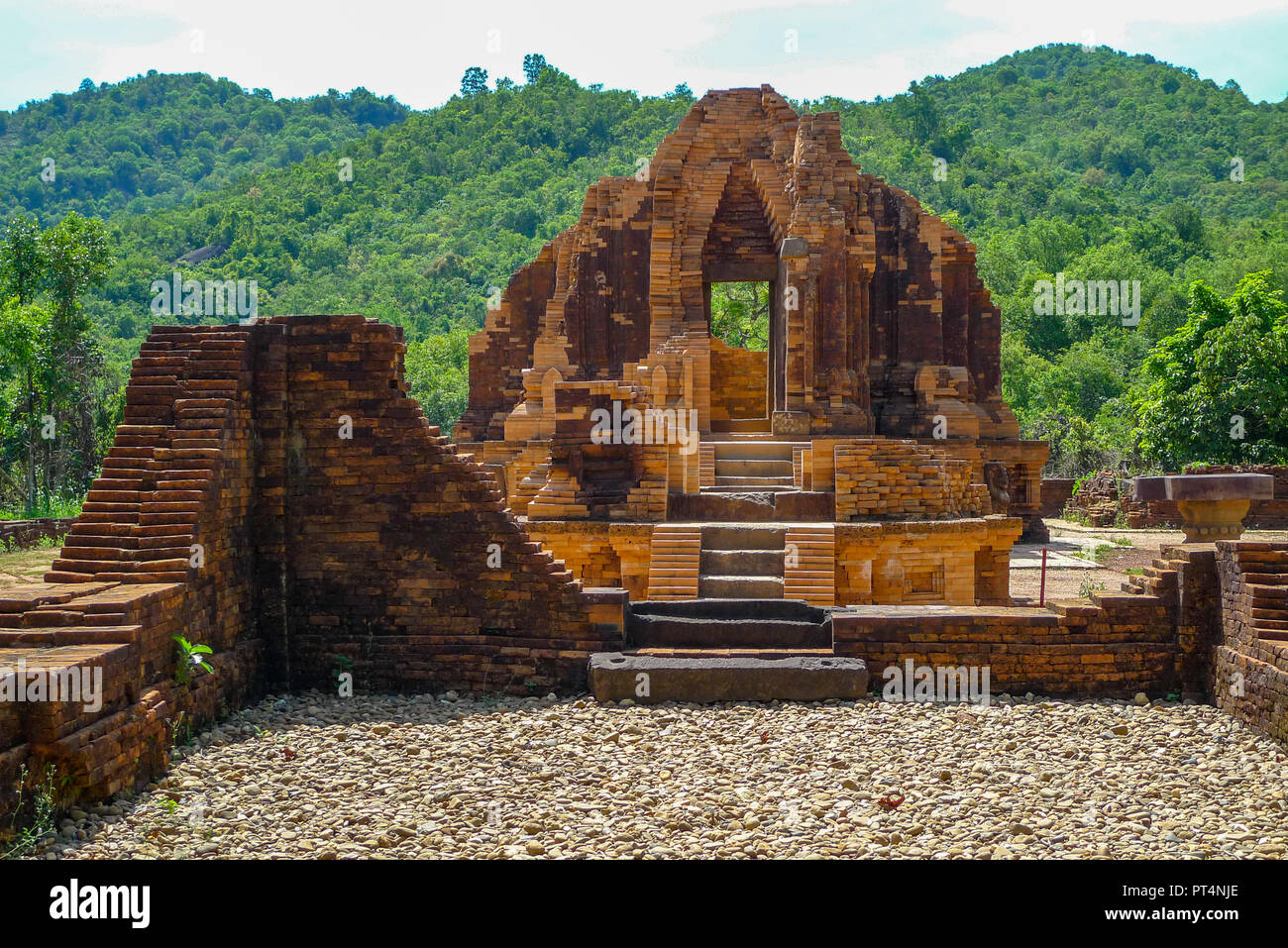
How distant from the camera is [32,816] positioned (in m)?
5.09

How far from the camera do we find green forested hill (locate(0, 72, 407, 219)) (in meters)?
103

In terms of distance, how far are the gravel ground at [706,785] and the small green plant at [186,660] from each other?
398 millimetres

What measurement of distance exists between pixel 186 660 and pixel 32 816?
1.64m

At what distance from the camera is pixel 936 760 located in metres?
6.33

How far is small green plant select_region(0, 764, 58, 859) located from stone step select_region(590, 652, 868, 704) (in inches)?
134

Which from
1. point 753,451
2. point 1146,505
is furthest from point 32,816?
point 1146,505

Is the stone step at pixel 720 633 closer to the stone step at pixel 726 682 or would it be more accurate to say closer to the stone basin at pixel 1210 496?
the stone step at pixel 726 682

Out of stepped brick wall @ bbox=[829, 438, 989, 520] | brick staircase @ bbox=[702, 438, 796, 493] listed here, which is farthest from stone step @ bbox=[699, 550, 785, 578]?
brick staircase @ bbox=[702, 438, 796, 493]

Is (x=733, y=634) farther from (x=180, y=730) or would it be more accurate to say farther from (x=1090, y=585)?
(x=1090, y=585)

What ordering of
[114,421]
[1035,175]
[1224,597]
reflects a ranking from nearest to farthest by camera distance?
1. [1224,597]
2. [114,421]
3. [1035,175]

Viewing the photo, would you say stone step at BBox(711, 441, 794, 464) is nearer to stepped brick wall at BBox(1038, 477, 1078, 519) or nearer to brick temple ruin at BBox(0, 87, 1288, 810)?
brick temple ruin at BBox(0, 87, 1288, 810)

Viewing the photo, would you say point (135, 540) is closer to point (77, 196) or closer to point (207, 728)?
point (207, 728)

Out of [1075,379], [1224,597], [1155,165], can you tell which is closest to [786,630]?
[1224,597]

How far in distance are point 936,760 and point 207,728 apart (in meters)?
4.27
